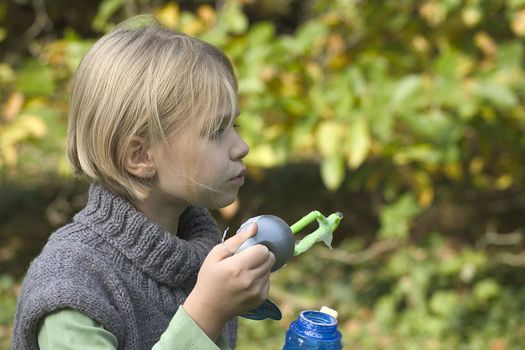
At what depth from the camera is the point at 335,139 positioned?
307 centimetres

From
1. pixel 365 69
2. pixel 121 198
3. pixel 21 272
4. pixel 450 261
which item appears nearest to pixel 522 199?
pixel 450 261

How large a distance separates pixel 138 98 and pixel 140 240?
0.79 feet

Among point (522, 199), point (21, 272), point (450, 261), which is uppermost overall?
point (522, 199)

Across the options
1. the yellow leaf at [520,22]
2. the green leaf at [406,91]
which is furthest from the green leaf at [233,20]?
the yellow leaf at [520,22]

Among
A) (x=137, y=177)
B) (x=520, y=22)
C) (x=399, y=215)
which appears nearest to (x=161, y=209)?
(x=137, y=177)

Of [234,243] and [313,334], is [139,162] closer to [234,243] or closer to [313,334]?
[234,243]

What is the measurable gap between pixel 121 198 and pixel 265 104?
5.76ft

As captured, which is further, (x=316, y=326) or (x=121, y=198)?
(x=121, y=198)

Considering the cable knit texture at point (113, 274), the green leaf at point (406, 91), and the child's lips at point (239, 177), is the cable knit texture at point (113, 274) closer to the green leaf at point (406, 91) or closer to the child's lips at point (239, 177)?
the child's lips at point (239, 177)

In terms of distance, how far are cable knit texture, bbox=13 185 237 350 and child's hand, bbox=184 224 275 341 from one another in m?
0.16

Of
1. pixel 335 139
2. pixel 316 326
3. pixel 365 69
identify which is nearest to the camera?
pixel 316 326

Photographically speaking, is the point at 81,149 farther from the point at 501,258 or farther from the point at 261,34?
Result: the point at 501,258

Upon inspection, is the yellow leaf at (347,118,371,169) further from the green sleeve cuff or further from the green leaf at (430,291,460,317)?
the green sleeve cuff

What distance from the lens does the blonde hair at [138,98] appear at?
1315mm
